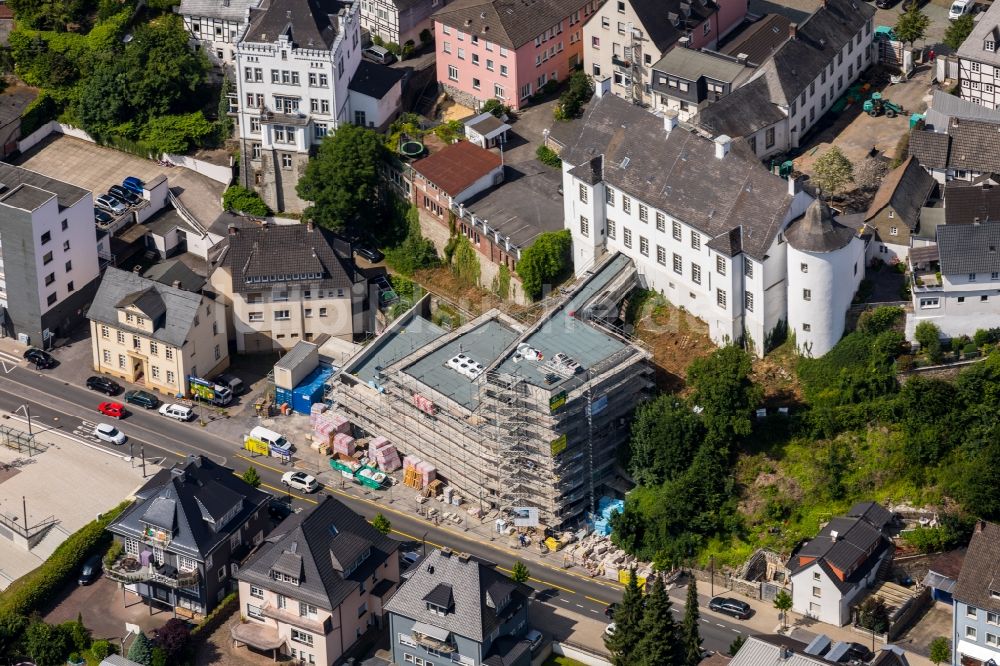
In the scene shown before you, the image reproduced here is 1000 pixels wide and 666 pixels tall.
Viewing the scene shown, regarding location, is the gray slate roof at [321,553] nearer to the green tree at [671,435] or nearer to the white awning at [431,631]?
the white awning at [431,631]

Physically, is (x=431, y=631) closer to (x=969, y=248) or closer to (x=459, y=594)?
(x=459, y=594)

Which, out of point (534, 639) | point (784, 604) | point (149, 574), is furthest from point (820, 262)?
point (149, 574)

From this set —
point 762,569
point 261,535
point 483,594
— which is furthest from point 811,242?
point 261,535

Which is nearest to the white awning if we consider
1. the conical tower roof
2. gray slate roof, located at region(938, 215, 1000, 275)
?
the conical tower roof

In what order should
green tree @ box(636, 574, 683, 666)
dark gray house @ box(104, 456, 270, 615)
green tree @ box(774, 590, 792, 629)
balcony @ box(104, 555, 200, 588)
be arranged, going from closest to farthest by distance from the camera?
green tree @ box(636, 574, 683, 666)
green tree @ box(774, 590, 792, 629)
balcony @ box(104, 555, 200, 588)
dark gray house @ box(104, 456, 270, 615)

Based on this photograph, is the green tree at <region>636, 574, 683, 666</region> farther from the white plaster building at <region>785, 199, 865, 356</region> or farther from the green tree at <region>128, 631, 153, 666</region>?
the green tree at <region>128, 631, 153, 666</region>

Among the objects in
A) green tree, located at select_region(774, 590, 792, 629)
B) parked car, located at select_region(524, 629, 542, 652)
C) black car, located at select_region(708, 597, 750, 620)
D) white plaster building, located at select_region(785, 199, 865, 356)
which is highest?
white plaster building, located at select_region(785, 199, 865, 356)
